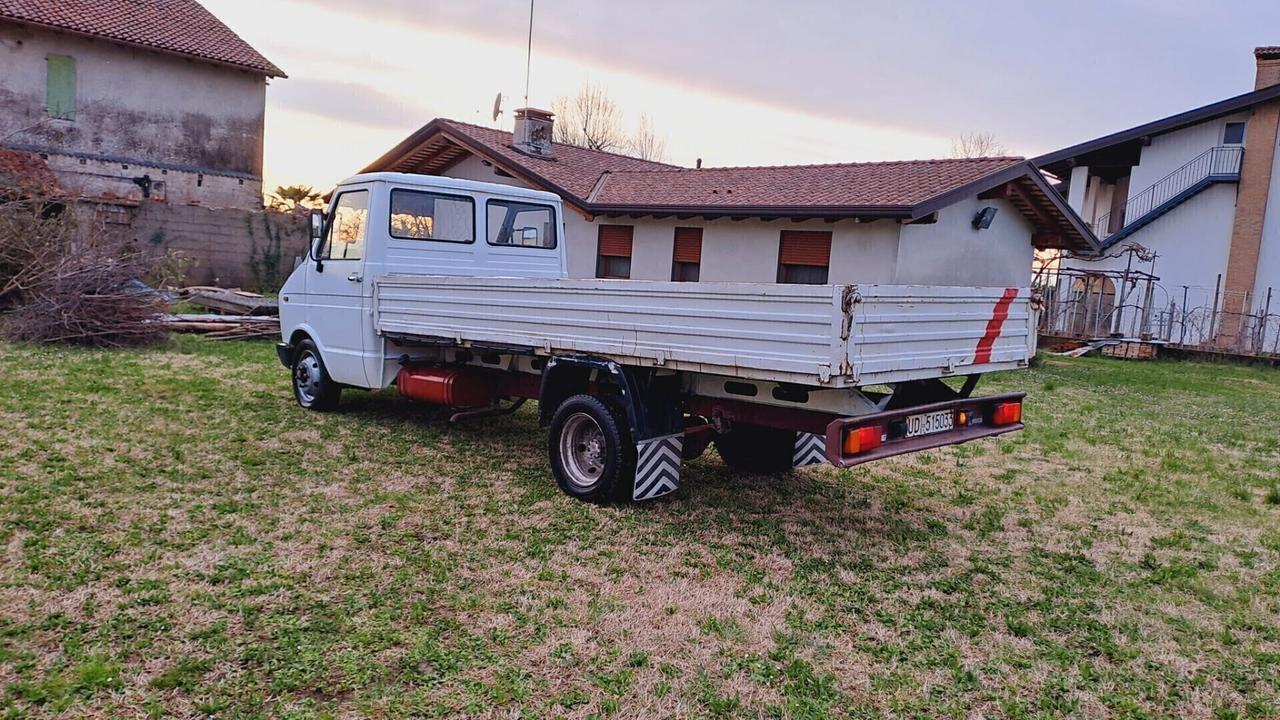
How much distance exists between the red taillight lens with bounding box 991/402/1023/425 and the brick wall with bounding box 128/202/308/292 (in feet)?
53.1

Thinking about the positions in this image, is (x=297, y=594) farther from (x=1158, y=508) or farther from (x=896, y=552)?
(x=1158, y=508)

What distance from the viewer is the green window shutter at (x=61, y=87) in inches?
930

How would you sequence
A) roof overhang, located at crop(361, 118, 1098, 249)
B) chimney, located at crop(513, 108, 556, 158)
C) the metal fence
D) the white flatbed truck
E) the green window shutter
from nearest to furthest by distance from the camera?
1. the white flatbed truck
2. roof overhang, located at crop(361, 118, 1098, 249)
3. chimney, located at crop(513, 108, 556, 158)
4. the metal fence
5. the green window shutter

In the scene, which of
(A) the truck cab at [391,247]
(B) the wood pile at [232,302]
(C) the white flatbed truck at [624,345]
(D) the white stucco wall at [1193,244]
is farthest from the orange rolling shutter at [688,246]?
(D) the white stucco wall at [1193,244]

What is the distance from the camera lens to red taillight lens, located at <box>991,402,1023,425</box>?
19.6 feet

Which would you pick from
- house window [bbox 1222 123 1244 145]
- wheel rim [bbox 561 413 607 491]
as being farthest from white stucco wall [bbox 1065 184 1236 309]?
wheel rim [bbox 561 413 607 491]

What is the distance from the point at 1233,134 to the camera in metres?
25.0

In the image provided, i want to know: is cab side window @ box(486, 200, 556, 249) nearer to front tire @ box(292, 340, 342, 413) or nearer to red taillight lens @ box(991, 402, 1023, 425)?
front tire @ box(292, 340, 342, 413)

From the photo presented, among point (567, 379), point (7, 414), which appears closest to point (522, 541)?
point (567, 379)

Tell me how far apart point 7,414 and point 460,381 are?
393cm

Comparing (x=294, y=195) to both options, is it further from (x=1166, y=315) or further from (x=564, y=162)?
(x=1166, y=315)

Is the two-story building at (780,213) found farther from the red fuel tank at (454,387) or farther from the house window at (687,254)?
the red fuel tank at (454,387)

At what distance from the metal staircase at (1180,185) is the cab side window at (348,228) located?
873 inches

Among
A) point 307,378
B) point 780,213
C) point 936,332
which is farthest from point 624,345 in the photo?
point 780,213
